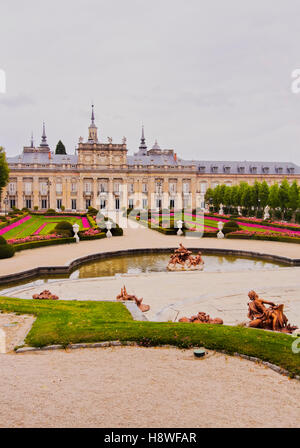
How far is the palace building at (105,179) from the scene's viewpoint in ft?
235

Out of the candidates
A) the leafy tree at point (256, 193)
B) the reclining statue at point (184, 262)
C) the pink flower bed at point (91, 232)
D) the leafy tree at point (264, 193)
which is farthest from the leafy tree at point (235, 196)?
the reclining statue at point (184, 262)

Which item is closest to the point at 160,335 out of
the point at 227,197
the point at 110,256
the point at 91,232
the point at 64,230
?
the point at 110,256

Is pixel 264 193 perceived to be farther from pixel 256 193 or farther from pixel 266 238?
pixel 266 238

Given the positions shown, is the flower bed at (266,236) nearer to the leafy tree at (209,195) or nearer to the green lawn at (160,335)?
the green lawn at (160,335)

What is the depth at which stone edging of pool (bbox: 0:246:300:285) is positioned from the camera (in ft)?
52.5

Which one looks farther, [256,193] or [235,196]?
[235,196]

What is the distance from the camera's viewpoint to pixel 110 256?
21578 mm

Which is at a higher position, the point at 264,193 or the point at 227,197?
the point at 264,193

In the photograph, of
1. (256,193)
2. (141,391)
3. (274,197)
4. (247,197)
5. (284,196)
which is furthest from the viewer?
(247,197)

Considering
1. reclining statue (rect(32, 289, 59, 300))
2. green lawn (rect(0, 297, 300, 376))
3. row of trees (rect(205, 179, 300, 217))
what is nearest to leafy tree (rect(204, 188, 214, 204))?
row of trees (rect(205, 179, 300, 217))

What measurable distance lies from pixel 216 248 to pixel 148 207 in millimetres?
51298

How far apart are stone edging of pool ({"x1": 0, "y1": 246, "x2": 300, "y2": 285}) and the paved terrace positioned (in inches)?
13.3

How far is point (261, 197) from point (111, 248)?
29716 millimetres
